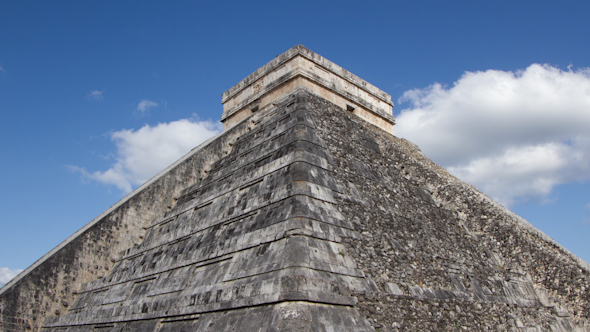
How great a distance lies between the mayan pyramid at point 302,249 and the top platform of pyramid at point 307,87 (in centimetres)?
7

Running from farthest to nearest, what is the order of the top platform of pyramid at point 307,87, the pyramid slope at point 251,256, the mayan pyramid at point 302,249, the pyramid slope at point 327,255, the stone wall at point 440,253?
the top platform of pyramid at point 307,87 → the stone wall at point 440,253 → the mayan pyramid at point 302,249 → the pyramid slope at point 327,255 → the pyramid slope at point 251,256

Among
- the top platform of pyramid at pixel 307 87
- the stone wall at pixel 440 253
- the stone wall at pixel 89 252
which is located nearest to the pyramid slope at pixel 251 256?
the stone wall at pixel 89 252

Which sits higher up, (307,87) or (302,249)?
(307,87)

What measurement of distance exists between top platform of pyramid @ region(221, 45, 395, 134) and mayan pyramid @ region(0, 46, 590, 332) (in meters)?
0.07

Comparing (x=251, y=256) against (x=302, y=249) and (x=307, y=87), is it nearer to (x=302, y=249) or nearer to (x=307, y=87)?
(x=302, y=249)

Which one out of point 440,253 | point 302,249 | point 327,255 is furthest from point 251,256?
point 440,253

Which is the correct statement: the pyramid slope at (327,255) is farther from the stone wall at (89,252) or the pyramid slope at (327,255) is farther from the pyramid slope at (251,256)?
the stone wall at (89,252)

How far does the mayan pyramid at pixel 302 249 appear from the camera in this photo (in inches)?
240

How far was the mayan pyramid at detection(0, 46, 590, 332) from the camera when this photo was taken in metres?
6.09

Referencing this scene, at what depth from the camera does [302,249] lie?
602 centimetres

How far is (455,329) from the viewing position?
703 centimetres

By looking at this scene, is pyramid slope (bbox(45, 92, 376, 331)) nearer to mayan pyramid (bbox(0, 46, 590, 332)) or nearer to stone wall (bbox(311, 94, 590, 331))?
mayan pyramid (bbox(0, 46, 590, 332))

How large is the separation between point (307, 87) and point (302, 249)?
6838 millimetres

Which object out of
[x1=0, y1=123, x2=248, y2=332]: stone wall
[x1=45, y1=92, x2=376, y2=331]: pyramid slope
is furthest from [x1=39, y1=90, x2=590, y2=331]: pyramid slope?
[x1=0, y1=123, x2=248, y2=332]: stone wall
